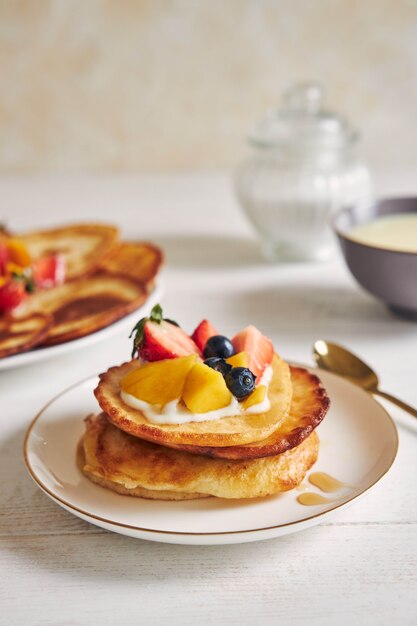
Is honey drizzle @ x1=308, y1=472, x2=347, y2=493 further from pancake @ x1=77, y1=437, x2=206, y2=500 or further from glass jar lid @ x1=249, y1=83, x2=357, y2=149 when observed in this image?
glass jar lid @ x1=249, y1=83, x2=357, y2=149

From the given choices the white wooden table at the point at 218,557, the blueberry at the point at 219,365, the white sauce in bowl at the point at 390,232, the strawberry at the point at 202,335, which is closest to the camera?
the white wooden table at the point at 218,557

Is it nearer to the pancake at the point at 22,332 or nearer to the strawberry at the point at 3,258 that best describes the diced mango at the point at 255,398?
the pancake at the point at 22,332

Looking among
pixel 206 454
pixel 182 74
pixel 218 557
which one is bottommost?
pixel 218 557

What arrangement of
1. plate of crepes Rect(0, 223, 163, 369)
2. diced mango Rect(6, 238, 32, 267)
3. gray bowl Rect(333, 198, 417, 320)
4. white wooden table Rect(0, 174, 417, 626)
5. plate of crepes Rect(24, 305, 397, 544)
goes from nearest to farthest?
white wooden table Rect(0, 174, 417, 626) → plate of crepes Rect(24, 305, 397, 544) → plate of crepes Rect(0, 223, 163, 369) → gray bowl Rect(333, 198, 417, 320) → diced mango Rect(6, 238, 32, 267)

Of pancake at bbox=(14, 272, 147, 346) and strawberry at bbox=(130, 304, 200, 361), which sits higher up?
strawberry at bbox=(130, 304, 200, 361)

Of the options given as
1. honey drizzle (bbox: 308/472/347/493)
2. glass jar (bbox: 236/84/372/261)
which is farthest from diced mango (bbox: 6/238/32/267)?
honey drizzle (bbox: 308/472/347/493)

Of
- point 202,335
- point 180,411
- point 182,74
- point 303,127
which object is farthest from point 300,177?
point 182,74

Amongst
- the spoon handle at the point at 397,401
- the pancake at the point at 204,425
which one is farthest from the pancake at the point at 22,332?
the spoon handle at the point at 397,401

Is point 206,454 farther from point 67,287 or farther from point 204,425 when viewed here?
point 67,287
